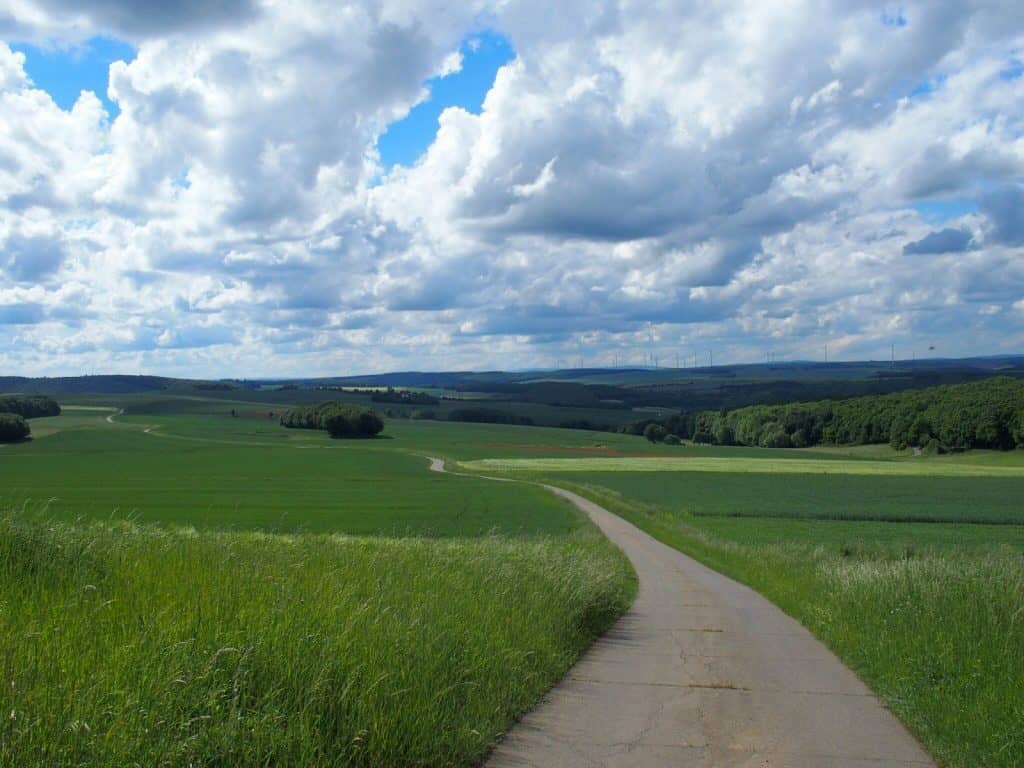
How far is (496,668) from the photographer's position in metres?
8.02

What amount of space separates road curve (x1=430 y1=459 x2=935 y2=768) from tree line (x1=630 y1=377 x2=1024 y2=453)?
10134cm

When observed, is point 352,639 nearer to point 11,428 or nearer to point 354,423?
point 11,428

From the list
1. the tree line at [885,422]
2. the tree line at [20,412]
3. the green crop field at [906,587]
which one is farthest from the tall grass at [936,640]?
the tree line at [20,412]

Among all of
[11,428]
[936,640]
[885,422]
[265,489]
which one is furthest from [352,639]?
[885,422]

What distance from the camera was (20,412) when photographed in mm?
122250

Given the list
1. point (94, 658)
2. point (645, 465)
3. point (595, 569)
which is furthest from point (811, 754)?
point (645, 465)

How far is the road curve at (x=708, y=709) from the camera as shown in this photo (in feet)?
22.5

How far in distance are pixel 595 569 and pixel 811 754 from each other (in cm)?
737

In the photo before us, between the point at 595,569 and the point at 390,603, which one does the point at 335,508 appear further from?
the point at 390,603

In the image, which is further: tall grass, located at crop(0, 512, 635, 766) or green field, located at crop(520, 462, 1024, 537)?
green field, located at crop(520, 462, 1024, 537)

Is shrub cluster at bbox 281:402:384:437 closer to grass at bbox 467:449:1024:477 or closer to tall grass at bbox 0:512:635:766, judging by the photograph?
grass at bbox 467:449:1024:477

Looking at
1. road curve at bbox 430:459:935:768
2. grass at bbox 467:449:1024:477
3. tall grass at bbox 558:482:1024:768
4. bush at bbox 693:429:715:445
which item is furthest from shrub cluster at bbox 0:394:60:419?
road curve at bbox 430:459:935:768

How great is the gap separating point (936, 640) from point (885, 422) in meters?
118

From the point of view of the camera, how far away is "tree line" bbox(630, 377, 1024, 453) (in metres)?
102
